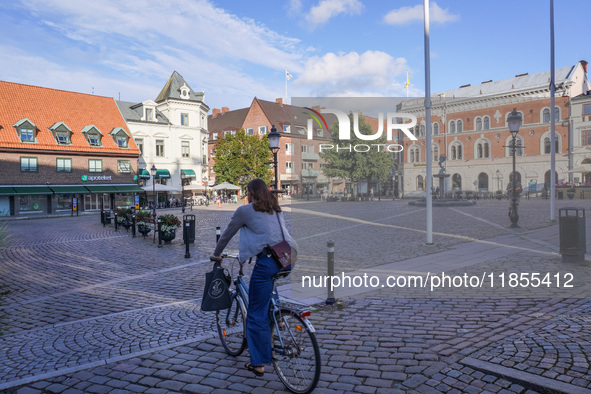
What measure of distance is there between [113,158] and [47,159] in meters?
5.63

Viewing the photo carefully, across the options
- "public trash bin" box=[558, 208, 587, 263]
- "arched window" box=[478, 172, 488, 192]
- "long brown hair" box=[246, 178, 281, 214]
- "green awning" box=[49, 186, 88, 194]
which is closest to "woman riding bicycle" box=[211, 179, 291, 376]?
"long brown hair" box=[246, 178, 281, 214]

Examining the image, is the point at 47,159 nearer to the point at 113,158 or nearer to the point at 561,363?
the point at 113,158

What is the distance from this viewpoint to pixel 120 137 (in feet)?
130

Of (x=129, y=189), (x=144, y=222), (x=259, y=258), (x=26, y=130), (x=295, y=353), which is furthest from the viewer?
(x=129, y=189)

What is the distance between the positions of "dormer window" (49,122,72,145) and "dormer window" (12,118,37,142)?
151 centimetres

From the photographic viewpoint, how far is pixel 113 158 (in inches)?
1524

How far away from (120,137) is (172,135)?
25.8 ft

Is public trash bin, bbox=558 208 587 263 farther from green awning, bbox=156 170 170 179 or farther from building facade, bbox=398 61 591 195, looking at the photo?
green awning, bbox=156 170 170 179

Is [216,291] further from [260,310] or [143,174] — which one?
[143,174]

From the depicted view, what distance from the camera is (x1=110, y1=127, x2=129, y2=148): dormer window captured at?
39.4 metres

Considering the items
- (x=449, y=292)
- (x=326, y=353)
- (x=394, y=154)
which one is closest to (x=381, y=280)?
(x=449, y=292)

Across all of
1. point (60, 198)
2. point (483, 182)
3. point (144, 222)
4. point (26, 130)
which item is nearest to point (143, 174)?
point (60, 198)

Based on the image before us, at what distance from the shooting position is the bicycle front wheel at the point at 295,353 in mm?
3527

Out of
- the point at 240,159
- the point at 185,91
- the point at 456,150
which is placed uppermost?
the point at 185,91
